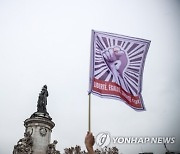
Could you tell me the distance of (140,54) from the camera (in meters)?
11.8

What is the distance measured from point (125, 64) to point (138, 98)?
1587 millimetres

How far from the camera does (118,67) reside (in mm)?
11219

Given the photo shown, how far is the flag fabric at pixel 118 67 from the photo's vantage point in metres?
10.7

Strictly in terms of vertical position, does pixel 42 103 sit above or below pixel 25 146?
above

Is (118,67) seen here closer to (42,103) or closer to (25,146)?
(25,146)

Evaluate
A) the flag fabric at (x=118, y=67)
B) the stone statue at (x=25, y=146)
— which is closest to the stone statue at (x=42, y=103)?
the stone statue at (x=25, y=146)

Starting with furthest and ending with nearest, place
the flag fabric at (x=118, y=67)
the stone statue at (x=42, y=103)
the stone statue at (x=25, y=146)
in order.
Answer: the stone statue at (x=42, y=103)
the stone statue at (x=25, y=146)
the flag fabric at (x=118, y=67)

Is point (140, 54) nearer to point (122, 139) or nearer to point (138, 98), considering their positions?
point (138, 98)

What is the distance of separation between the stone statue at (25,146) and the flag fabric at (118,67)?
976 centimetres

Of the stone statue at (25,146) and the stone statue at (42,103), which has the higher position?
the stone statue at (42,103)

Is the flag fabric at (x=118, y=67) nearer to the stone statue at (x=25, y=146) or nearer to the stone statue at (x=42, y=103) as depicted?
the stone statue at (x=25, y=146)

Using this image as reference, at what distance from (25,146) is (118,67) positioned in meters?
10.3

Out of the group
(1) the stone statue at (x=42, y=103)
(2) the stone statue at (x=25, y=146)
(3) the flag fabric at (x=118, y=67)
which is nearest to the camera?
(3) the flag fabric at (x=118, y=67)

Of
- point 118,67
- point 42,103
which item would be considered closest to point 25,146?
point 42,103
